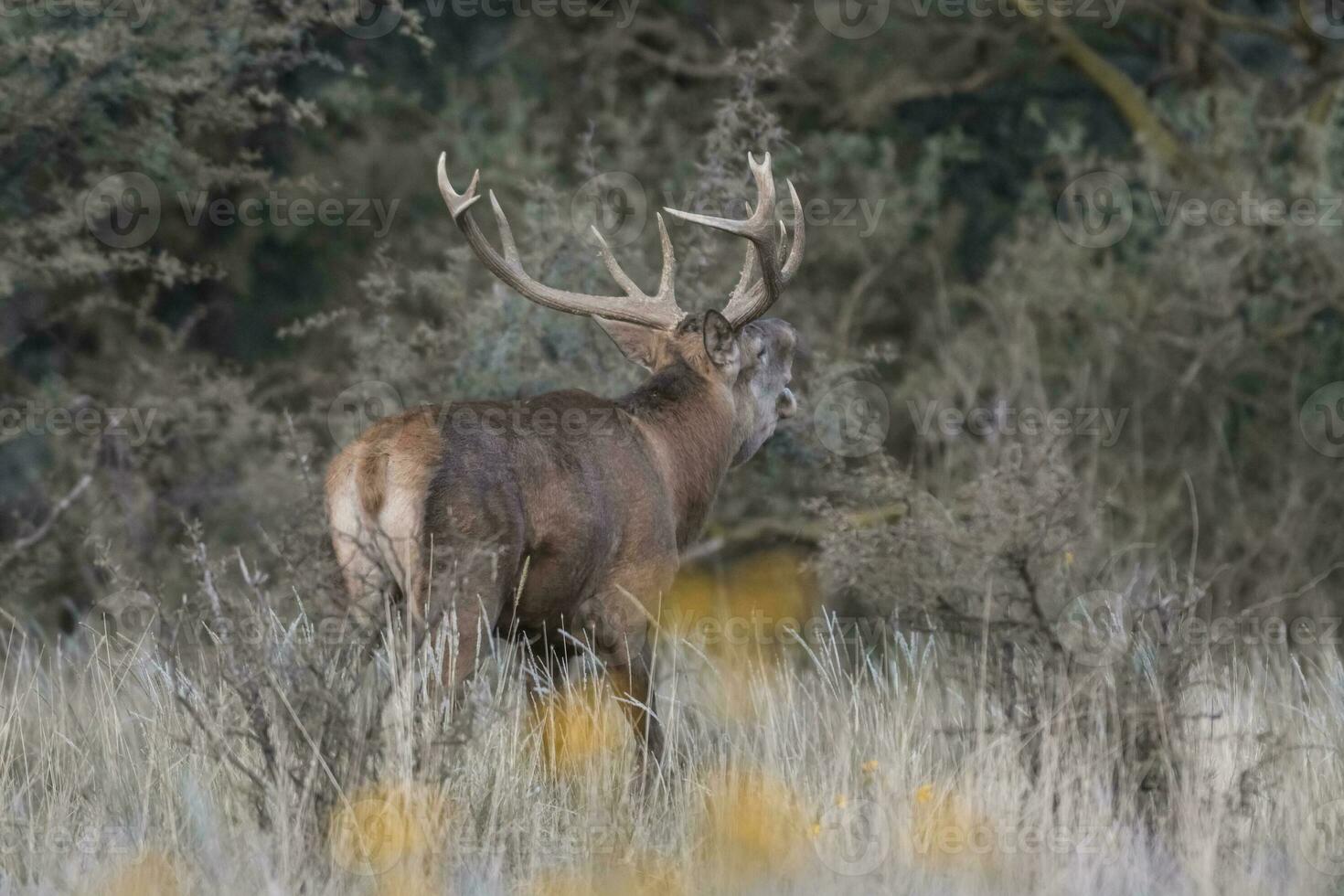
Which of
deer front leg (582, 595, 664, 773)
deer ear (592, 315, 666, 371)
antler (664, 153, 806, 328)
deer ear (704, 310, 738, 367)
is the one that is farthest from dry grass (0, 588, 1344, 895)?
deer ear (592, 315, 666, 371)

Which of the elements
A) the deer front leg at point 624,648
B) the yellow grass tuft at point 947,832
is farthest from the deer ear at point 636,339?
the yellow grass tuft at point 947,832

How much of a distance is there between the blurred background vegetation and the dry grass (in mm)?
Answer: 1022

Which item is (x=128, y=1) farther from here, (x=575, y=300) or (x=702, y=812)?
(x=702, y=812)

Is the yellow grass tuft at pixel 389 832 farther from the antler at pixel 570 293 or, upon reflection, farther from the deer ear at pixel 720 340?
the deer ear at pixel 720 340

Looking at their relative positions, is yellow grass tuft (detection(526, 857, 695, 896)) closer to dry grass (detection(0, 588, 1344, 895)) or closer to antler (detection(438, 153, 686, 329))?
dry grass (detection(0, 588, 1344, 895))

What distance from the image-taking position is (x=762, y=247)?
280 inches

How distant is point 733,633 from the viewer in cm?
967

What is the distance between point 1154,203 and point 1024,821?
8.26 meters

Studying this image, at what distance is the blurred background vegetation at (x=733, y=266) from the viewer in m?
9.21

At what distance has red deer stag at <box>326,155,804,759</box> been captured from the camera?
5.98 m

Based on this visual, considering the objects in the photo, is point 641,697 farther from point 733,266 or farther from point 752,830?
point 733,266

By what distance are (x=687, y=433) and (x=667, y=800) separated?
1798mm

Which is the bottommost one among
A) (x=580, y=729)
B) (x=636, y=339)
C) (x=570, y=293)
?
(x=580, y=729)

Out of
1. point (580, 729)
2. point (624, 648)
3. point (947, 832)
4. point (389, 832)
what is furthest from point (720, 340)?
point (389, 832)
